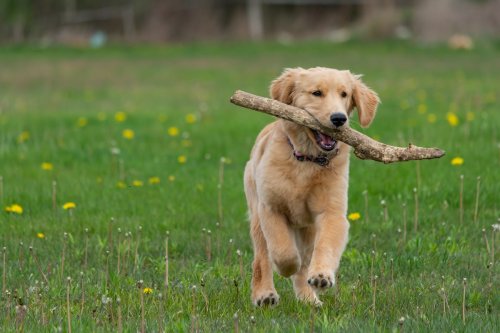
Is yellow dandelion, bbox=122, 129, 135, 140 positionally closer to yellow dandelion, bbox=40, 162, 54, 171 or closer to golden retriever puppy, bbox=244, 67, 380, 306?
yellow dandelion, bbox=40, 162, 54, 171

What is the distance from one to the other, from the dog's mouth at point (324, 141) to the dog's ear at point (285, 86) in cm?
43

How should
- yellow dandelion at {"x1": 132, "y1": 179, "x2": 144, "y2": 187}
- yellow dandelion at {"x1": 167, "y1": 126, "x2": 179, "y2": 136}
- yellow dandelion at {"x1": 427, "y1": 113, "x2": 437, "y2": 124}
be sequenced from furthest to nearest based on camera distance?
yellow dandelion at {"x1": 427, "y1": 113, "x2": 437, "y2": 124} < yellow dandelion at {"x1": 167, "y1": 126, "x2": 179, "y2": 136} < yellow dandelion at {"x1": 132, "y1": 179, "x2": 144, "y2": 187}

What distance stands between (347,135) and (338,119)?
0.10 meters

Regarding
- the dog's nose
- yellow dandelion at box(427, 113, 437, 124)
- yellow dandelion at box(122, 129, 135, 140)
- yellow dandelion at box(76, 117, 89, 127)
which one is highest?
the dog's nose

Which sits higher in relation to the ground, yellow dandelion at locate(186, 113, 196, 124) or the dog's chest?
yellow dandelion at locate(186, 113, 196, 124)

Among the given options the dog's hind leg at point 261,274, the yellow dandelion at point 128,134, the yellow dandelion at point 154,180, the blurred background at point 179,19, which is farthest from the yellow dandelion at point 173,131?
the blurred background at point 179,19

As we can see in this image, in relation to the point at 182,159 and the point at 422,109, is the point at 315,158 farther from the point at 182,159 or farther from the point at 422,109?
the point at 422,109

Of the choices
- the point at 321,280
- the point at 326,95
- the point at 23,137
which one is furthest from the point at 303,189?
the point at 23,137

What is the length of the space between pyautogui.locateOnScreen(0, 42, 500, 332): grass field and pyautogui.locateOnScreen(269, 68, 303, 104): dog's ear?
940mm

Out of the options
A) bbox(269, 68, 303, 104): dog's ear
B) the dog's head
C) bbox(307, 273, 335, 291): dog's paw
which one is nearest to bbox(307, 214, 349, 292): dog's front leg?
bbox(307, 273, 335, 291): dog's paw

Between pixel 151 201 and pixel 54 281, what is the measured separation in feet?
6.86

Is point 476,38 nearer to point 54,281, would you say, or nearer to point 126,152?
point 126,152

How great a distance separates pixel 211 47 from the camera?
27.9 metres

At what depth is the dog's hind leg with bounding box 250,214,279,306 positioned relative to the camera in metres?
4.80
